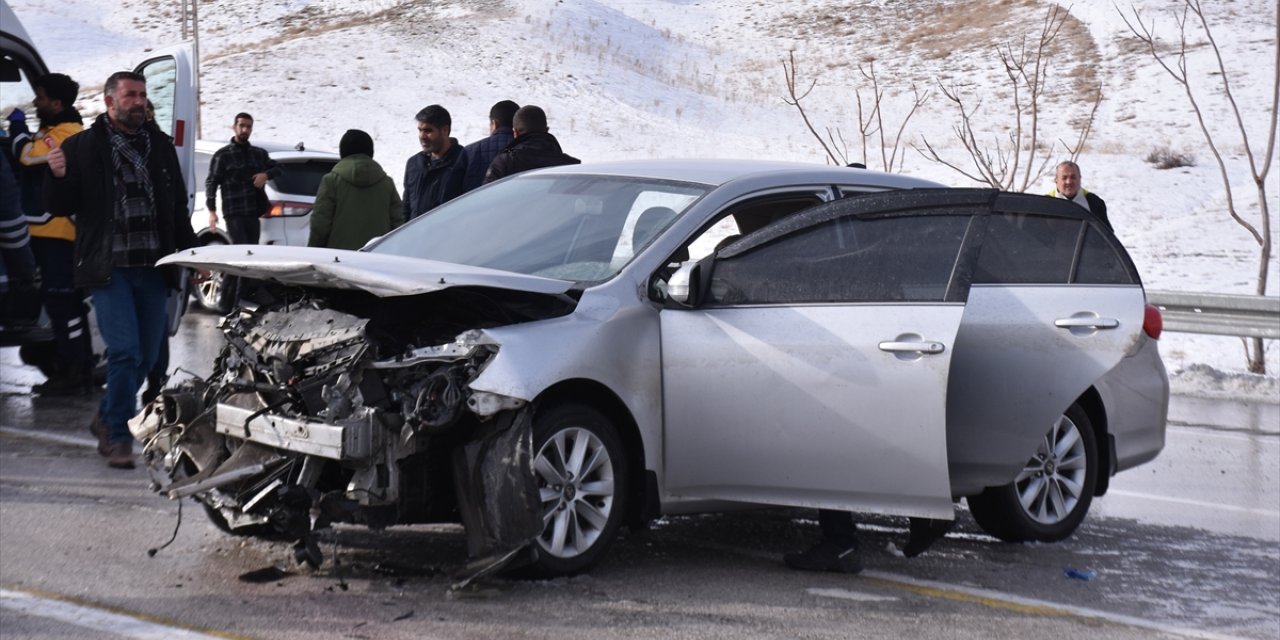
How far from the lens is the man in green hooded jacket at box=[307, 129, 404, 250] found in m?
9.72

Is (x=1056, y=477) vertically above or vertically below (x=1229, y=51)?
below

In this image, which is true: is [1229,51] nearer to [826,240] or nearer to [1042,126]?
[1042,126]

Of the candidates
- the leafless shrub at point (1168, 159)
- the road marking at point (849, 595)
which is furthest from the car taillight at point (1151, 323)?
the leafless shrub at point (1168, 159)

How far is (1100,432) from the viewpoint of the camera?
732 cm

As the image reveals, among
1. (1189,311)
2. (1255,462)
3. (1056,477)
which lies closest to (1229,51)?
(1189,311)

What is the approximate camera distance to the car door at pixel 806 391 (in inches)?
231

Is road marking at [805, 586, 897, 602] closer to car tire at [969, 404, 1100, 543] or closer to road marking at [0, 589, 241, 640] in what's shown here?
car tire at [969, 404, 1100, 543]

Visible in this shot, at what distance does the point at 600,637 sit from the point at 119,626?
1.54m

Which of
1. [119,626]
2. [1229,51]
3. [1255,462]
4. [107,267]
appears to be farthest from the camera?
[1229,51]

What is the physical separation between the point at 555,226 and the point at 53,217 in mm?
4443

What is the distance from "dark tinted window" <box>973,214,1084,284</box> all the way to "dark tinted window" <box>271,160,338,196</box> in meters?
9.61

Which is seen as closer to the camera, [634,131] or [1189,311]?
[1189,311]

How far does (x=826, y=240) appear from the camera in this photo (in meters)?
6.28

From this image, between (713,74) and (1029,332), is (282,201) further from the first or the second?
(713,74)
